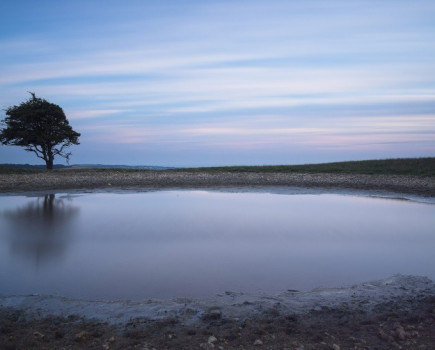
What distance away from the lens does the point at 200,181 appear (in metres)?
26.4

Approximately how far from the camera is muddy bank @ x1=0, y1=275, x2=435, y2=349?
428 centimetres

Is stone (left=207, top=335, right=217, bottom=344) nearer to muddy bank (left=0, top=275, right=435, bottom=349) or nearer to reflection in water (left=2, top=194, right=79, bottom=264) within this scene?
muddy bank (left=0, top=275, right=435, bottom=349)

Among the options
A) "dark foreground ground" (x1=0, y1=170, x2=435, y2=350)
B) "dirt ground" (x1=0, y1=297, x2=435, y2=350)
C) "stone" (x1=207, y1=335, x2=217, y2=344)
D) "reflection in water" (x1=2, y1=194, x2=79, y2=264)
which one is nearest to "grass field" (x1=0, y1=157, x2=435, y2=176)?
"reflection in water" (x1=2, y1=194, x2=79, y2=264)

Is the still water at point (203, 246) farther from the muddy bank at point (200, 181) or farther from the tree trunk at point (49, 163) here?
the tree trunk at point (49, 163)

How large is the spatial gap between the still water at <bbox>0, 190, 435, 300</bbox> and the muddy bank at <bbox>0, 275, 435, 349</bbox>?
0.63m

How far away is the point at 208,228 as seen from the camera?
11.7 meters

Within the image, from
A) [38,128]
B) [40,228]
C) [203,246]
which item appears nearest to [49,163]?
[38,128]

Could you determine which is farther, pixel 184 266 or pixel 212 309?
pixel 184 266

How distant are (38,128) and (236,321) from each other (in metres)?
32.6

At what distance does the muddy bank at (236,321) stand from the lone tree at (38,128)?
98.5 feet

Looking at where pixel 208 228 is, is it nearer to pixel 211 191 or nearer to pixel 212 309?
pixel 212 309

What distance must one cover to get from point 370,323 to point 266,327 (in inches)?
50.3

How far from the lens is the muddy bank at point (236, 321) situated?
4281 millimetres

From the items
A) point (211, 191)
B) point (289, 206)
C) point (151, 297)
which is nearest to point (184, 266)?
point (151, 297)
